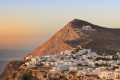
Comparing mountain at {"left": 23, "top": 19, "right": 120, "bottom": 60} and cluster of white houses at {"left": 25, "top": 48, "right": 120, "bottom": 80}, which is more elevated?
mountain at {"left": 23, "top": 19, "right": 120, "bottom": 60}

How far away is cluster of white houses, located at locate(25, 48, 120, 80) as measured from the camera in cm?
6157

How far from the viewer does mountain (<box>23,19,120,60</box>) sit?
105375 millimetres

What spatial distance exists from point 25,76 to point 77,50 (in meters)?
29.1

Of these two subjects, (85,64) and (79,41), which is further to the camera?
(79,41)

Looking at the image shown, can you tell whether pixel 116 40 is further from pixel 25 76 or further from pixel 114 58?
pixel 25 76

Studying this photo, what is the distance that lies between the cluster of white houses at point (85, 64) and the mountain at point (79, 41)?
1055 cm

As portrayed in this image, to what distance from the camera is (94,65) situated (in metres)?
71.6

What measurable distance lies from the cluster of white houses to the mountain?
10550mm

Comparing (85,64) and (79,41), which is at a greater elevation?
(79,41)

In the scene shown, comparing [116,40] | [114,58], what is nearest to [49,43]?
[116,40]

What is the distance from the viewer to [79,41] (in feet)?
360

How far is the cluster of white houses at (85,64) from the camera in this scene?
202 feet

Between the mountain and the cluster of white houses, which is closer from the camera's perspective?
the cluster of white houses

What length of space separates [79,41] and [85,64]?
120ft
